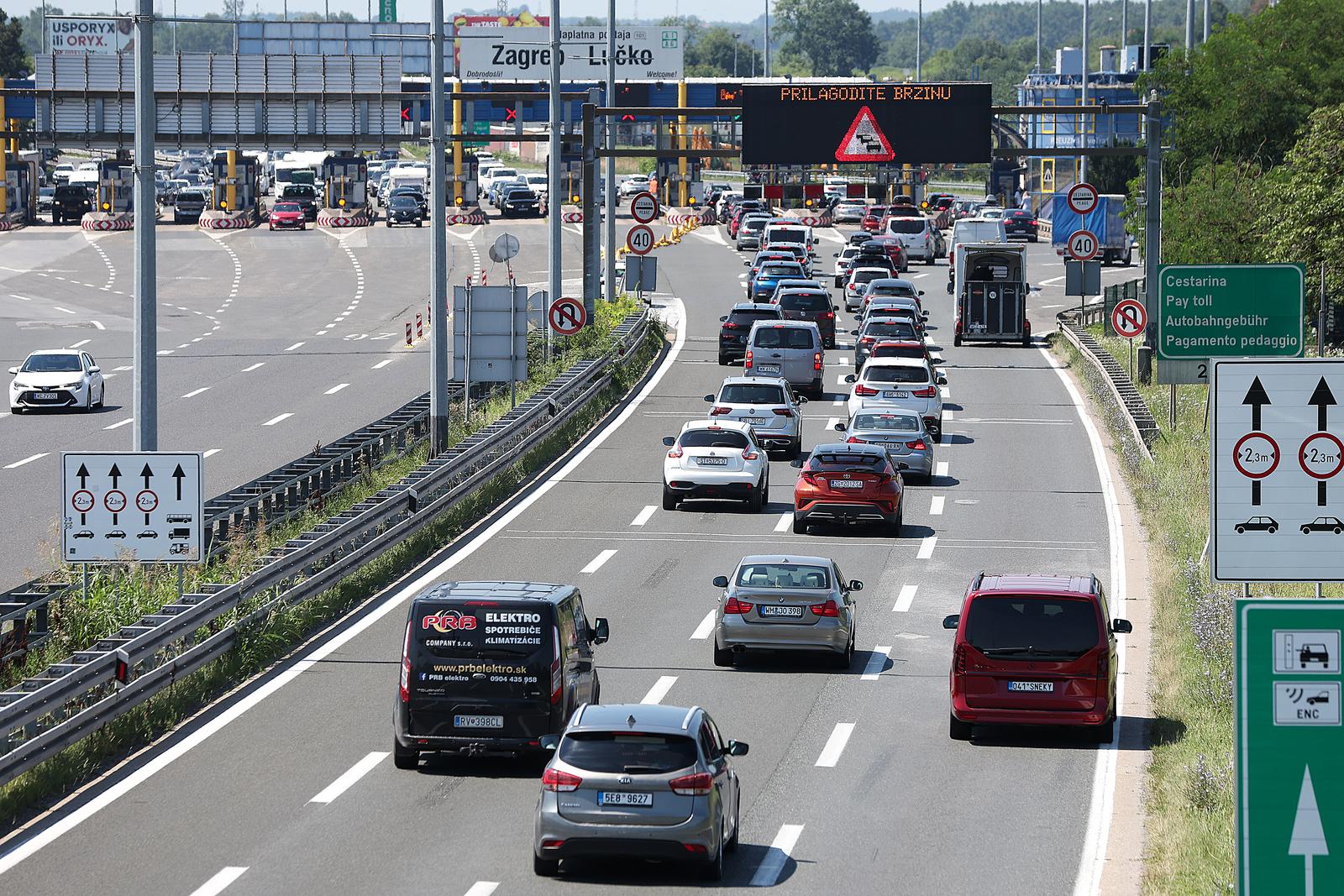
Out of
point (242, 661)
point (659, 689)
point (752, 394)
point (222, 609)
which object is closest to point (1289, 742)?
point (659, 689)

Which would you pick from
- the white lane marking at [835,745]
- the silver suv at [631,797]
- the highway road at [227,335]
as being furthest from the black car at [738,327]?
the silver suv at [631,797]

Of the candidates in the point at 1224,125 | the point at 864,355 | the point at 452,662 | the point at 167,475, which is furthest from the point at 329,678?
the point at 1224,125

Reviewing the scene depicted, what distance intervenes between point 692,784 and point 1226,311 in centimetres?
1424

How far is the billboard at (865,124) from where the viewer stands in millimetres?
45938

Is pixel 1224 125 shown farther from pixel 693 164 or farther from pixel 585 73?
pixel 693 164

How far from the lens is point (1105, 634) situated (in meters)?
20.4

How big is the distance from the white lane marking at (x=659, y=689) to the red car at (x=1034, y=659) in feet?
10.6

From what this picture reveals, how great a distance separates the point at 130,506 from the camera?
822 inches

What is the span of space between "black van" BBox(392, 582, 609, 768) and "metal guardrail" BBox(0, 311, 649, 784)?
9.03 ft

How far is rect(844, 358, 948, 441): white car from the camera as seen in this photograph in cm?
4334

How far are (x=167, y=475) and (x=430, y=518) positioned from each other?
9.89 metres

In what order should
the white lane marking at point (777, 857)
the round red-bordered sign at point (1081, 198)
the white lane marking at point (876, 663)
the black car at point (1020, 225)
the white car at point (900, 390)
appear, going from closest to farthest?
the white lane marking at point (777, 857)
the white lane marking at point (876, 663)
the white car at point (900, 390)
the round red-bordered sign at point (1081, 198)
the black car at point (1020, 225)

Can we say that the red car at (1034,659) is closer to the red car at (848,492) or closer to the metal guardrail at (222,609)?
the metal guardrail at (222,609)

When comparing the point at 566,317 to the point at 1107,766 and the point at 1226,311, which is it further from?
the point at 1107,766
